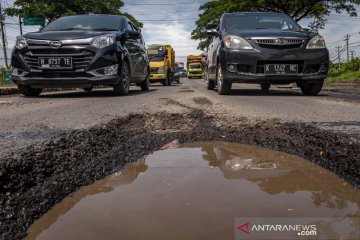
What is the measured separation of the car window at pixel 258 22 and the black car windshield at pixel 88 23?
6.86 feet

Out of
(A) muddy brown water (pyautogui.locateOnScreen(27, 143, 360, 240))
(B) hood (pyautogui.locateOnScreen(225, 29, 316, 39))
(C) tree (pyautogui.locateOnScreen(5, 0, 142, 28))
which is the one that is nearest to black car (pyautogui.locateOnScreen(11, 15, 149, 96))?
(B) hood (pyautogui.locateOnScreen(225, 29, 316, 39))

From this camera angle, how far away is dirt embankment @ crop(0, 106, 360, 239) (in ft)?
5.28

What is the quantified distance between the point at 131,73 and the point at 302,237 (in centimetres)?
658

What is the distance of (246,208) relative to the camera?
1394 mm

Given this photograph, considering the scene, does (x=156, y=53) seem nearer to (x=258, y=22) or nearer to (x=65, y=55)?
(x=258, y=22)

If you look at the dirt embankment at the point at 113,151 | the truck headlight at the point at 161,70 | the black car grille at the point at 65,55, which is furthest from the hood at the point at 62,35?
the truck headlight at the point at 161,70

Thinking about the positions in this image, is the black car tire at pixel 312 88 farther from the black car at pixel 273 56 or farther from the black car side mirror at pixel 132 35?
the black car side mirror at pixel 132 35

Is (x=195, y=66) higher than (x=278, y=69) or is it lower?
lower

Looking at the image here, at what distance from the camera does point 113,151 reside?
7.83ft

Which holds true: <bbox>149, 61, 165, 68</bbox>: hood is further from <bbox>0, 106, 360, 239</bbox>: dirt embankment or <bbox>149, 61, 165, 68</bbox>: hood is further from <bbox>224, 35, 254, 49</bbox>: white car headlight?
<bbox>0, 106, 360, 239</bbox>: dirt embankment

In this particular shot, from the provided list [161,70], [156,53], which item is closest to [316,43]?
[161,70]

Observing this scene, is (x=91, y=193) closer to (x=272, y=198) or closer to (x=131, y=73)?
(x=272, y=198)

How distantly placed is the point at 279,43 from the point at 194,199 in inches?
204

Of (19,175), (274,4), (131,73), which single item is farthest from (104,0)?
(19,175)
